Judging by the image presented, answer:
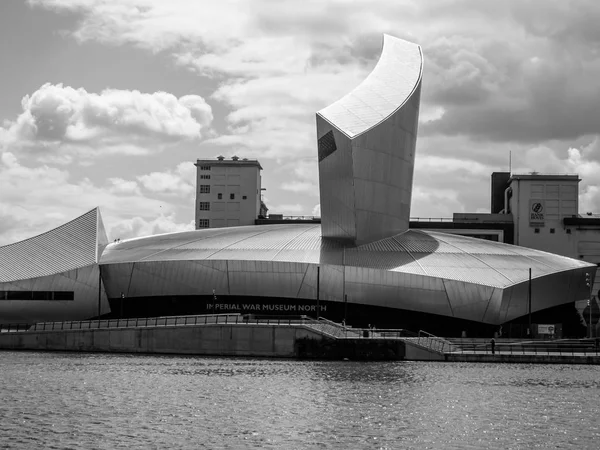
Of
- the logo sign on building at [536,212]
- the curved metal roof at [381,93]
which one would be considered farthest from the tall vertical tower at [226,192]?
the curved metal roof at [381,93]

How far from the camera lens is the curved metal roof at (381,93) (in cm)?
9794

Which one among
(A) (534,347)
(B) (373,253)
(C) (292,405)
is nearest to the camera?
(C) (292,405)

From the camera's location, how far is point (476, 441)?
143 ft

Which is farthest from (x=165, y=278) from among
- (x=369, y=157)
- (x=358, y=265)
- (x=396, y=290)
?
(x=369, y=157)

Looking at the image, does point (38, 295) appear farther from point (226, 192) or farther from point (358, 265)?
point (226, 192)

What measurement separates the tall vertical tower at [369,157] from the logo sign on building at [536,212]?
50979 millimetres

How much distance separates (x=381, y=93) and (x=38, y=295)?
1363 inches

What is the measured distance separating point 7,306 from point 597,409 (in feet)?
191

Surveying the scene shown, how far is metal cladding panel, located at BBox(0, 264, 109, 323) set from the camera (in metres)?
96.4

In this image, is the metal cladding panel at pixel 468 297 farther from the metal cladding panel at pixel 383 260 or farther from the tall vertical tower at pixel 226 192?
the tall vertical tower at pixel 226 192

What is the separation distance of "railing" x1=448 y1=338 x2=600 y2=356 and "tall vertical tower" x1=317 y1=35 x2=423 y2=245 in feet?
59.3

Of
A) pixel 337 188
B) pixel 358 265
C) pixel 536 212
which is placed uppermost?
pixel 536 212

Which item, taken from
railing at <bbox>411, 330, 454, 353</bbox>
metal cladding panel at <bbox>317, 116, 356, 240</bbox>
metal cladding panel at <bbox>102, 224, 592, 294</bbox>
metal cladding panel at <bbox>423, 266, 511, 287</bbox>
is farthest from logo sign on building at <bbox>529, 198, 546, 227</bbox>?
railing at <bbox>411, 330, 454, 353</bbox>

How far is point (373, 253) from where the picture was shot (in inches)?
3814
